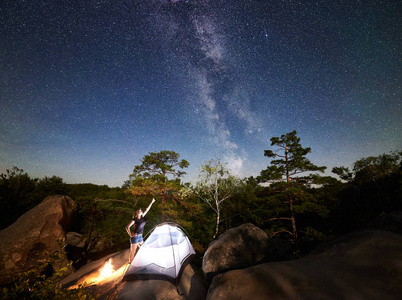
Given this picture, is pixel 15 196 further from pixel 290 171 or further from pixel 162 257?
pixel 290 171

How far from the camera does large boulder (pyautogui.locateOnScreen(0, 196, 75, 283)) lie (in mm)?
9242

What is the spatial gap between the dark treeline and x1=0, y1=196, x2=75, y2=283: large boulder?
1.71 m

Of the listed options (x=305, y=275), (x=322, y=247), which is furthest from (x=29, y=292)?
(x=322, y=247)

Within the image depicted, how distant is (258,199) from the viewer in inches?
498

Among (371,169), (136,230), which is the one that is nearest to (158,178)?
(136,230)

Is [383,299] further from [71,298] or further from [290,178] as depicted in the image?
[290,178]

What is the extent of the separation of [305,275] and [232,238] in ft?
19.5

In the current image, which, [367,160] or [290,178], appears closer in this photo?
[290,178]

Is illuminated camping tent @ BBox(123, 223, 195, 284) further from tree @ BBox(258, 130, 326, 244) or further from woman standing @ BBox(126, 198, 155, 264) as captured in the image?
tree @ BBox(258, 130, 326, 244)

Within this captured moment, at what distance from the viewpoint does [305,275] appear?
3.84m

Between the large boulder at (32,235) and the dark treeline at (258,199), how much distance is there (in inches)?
67.4

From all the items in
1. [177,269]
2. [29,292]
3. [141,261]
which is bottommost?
[177,269]

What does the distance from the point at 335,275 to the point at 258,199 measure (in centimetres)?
933

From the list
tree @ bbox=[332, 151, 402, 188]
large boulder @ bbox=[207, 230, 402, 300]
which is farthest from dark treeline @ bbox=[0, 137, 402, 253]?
large boulder @ bbox=[207, 230, 402, 300]
